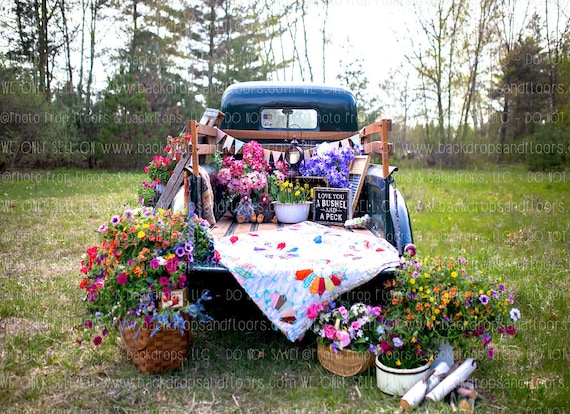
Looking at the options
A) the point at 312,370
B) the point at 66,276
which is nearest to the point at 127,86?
the point at 66,276

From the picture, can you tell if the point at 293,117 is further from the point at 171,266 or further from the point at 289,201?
the point at 171,266

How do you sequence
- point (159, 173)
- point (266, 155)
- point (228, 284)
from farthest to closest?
point (159, 173)
point (266, 155)
point (228, 284)

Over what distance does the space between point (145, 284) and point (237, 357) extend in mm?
919

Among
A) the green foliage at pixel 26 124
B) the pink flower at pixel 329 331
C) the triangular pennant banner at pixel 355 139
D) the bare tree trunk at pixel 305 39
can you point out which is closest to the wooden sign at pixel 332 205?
the triangular pennant banner at pixel 355 139

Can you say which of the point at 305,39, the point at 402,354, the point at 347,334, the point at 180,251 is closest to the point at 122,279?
the point at 180,251

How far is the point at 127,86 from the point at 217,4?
7.86 metres

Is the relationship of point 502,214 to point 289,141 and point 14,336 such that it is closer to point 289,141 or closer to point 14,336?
point 289,141

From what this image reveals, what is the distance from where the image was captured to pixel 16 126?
50.5 feet

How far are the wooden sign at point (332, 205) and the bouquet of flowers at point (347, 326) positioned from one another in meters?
1.26

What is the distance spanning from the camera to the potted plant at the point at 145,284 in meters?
3.00

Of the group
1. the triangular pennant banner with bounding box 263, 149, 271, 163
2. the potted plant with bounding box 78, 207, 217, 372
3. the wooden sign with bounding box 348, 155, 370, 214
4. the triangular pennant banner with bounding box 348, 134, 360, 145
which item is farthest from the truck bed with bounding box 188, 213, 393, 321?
the triangular pennant banner with bounding box 348, 134, 360, 145

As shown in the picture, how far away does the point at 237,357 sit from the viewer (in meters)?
Result: 3.47

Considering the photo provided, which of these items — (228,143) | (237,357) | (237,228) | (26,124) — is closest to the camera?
(237,357)

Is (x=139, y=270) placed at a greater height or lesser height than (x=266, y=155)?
lesser
